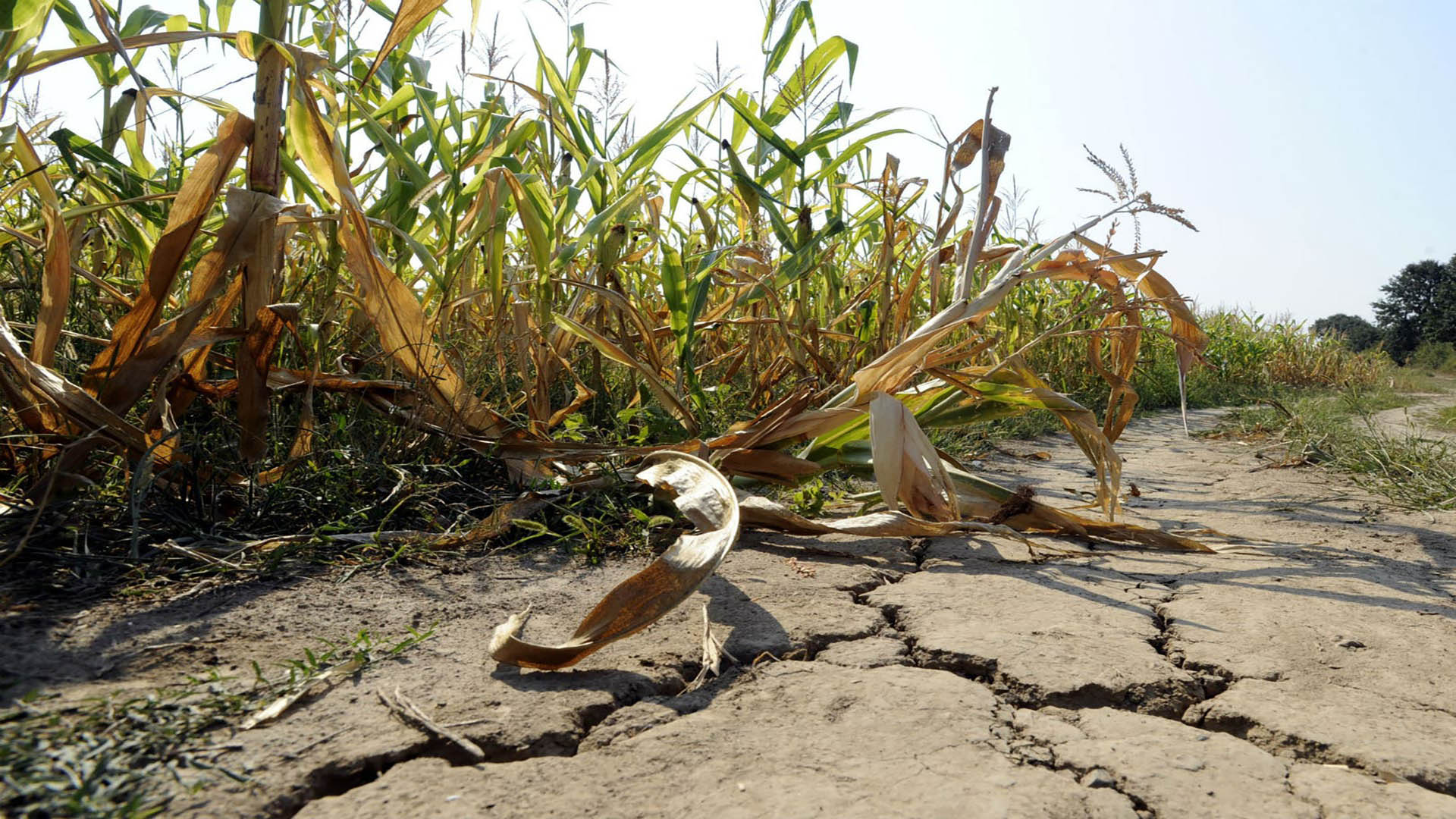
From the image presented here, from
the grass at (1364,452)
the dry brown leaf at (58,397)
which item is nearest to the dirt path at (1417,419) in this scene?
the grass at (1364,452)

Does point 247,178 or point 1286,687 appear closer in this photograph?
point 1286,687

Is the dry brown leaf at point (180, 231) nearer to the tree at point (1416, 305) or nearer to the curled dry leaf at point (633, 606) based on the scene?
the curled dry leaf at point (633, 606)

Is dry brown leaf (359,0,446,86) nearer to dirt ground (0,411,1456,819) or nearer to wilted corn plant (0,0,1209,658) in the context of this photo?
wilted corn plant (0,0,1209,658)

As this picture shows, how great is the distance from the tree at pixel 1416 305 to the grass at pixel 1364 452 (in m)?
18.4

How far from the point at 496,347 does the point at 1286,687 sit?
1418 mm

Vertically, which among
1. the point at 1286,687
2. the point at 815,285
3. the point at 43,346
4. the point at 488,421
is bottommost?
the point at 1286,687

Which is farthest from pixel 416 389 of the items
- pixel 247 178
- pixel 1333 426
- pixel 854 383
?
pixel 1333 426

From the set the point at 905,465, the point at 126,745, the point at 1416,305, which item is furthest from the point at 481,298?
the point at 1416,305

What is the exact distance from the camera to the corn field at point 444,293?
1.42m

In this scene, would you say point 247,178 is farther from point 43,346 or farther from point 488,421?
point 488,421

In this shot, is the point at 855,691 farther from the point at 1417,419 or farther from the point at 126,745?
the point at 1417,419

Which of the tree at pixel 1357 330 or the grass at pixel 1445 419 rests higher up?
the tree at pixel 1357 330

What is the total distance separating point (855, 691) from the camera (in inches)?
43.7

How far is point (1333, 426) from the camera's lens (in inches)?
150
